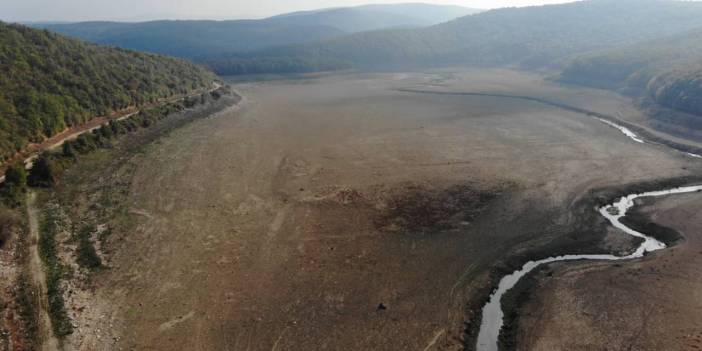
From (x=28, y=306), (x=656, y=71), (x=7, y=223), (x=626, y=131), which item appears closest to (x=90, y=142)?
(x=7, y=223)

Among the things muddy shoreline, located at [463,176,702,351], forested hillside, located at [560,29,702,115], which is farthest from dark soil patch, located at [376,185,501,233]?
forested hillside, located at [560,29,702,115]

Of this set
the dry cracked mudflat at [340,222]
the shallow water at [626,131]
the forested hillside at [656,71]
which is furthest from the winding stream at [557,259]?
the forested hillside at [656,71]

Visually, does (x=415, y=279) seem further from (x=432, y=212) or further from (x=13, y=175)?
(x=13, y=175)

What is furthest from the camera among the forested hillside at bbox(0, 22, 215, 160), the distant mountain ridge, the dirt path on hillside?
the distant mountain ridge

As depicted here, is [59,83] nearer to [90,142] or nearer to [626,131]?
[90,142]

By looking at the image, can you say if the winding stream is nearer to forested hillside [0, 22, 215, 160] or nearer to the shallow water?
the shallow water

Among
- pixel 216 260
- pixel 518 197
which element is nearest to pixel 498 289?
pixel 518 197

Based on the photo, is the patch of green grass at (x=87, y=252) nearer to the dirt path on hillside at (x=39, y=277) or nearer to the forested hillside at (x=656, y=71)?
the dirt path on hillside at (x=39, y=277)
